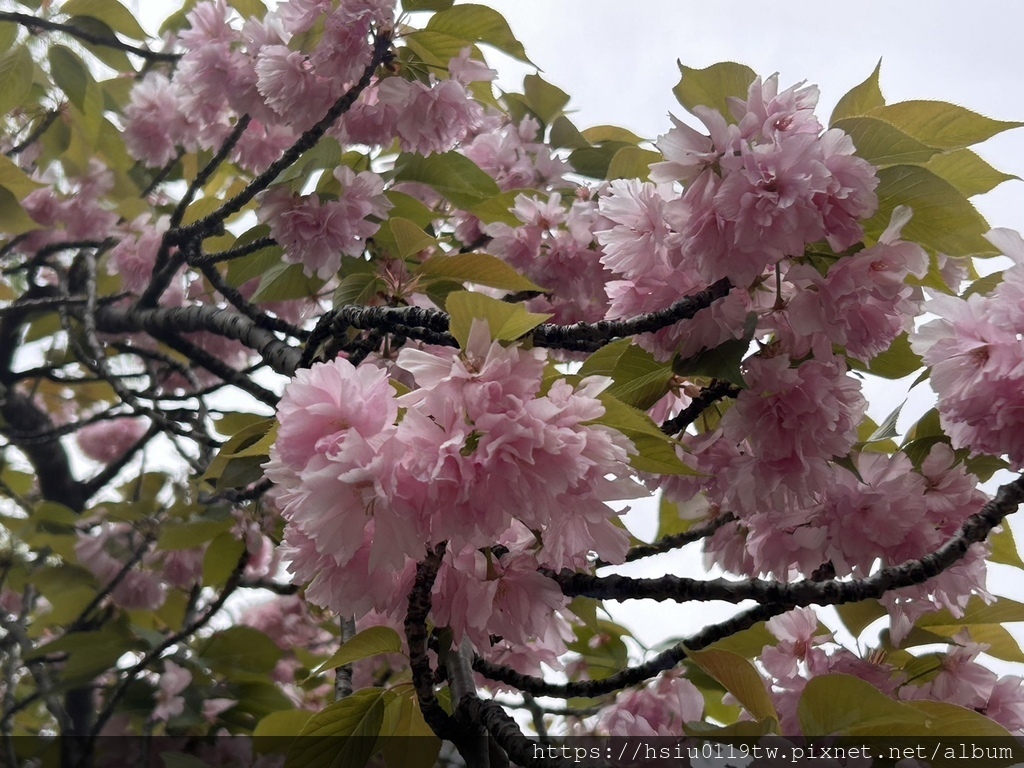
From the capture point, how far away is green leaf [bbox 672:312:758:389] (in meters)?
0.84

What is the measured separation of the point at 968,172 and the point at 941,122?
2.9 inches

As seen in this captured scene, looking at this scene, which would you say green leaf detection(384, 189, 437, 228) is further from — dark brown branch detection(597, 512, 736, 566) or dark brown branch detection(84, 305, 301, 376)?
dark brown branch detection(597, 512, 736, 566)

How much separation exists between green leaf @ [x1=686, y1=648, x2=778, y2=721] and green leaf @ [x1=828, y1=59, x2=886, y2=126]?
63 centimetres

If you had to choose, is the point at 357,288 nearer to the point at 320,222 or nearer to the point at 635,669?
the point at 320,222

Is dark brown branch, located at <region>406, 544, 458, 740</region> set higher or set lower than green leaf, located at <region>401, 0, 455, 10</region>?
lower

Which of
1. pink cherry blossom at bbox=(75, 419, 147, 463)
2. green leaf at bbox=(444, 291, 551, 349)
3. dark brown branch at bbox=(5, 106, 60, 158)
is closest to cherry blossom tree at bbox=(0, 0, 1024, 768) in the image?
green leaf at bbox=(444, 291, 551, 349)

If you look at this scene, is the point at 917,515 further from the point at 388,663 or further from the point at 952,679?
the point at 388,663

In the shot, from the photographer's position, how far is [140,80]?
2492 millimetres

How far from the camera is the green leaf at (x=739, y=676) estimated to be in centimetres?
84

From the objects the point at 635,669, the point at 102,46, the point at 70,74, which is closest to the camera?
the point at 635,669

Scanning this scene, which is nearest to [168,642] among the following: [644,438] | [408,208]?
[408,208]

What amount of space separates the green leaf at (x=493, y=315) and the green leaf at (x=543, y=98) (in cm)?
127

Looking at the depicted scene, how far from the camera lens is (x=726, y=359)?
2.78 ft

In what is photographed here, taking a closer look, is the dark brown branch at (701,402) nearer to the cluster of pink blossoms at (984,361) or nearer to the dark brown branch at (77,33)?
the cluster of pink blossoms at (984,361)
